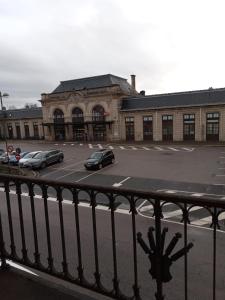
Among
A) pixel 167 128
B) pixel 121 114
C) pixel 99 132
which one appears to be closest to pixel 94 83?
pixel 121 114

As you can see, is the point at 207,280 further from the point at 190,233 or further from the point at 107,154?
the point at 107,154

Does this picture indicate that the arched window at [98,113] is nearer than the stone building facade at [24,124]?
Yes

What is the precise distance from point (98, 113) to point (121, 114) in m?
5.07

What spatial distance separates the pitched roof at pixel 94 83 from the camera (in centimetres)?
5244

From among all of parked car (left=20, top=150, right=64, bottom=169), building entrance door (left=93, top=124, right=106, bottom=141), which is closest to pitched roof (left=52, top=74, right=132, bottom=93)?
building entrance door (left=93, top=124, right=106, bottom=141)

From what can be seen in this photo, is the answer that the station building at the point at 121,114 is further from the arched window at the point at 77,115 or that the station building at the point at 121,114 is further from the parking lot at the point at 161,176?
the parking lot at the point at 161,176

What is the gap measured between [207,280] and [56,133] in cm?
5516

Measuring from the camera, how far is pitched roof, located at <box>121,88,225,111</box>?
4288 centimetres

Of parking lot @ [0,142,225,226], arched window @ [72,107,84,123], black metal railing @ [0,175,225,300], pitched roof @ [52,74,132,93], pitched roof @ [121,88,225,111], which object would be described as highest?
pitched roof @ [52,74,132,93]

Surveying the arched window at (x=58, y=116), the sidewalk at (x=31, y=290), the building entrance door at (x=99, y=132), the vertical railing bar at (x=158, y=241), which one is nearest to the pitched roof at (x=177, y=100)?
the building entrance door at (x=99, y=132)

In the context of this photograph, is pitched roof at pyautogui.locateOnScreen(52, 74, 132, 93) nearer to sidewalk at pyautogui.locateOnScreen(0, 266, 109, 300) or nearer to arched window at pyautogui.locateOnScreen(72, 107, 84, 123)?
arched window at pyautogui.locateOnScreen(72, 107, 84, 123)

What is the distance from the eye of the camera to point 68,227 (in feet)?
29.5

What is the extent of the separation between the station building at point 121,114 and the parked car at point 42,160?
57.0 ft

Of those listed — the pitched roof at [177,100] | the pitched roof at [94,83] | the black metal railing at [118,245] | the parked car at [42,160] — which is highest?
the pitched roof at [94,83]
